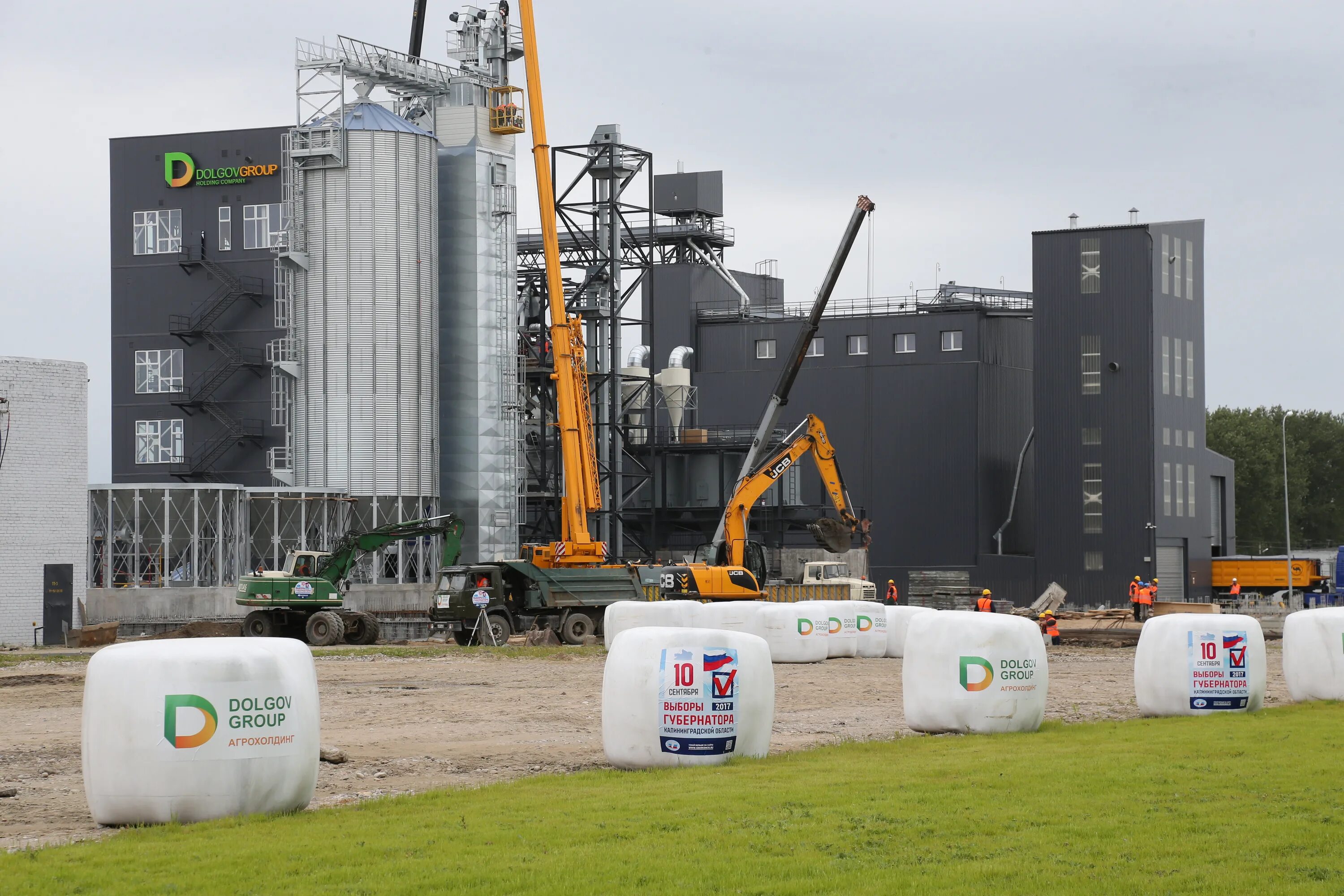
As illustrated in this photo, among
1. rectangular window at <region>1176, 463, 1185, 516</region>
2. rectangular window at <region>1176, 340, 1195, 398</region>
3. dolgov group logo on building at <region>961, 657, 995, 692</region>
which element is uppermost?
rectangular window at <region>1176, 340, 1195, 398</region>

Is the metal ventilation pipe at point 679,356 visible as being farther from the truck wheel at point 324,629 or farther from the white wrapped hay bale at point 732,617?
the white wrapped hay bale at point 732,617

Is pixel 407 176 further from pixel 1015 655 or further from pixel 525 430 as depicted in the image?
pixel 1015 655

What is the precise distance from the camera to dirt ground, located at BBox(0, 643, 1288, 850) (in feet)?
57.3

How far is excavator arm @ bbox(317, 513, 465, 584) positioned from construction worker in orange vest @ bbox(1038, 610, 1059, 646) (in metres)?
17.2

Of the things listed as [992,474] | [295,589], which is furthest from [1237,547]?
[295,589]

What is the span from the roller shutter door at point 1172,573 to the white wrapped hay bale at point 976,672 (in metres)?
56.2

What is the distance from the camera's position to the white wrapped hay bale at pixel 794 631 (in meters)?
37.2

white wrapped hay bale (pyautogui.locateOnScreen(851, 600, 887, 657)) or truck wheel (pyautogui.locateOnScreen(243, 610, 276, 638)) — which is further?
truck wheel (pyautogui.locateOnScreen(243, 610, 276, 638))

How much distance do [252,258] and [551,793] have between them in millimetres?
61712

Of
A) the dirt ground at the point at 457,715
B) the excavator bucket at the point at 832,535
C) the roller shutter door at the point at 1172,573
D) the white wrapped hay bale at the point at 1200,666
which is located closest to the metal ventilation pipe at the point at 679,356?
the roller shutter door at the point at 1172,573

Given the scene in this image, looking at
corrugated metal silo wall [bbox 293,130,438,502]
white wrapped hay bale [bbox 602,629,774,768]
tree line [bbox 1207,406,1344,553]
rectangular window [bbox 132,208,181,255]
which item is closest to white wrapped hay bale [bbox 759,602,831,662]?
white wrapped hay bale [bbox 602,629,774,768]

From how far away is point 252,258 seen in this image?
73.6 meters

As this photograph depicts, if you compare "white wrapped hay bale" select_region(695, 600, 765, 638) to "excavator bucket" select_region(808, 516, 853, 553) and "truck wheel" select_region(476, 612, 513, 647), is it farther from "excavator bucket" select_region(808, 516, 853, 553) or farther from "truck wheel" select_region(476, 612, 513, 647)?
"excavator bucket" select_region(808, 516, 853, 553)

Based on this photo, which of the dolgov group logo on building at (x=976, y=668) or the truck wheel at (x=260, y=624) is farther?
the truck wheel at (x=260, y=624)
